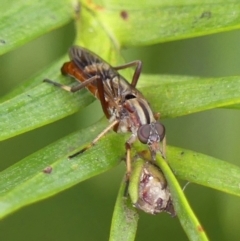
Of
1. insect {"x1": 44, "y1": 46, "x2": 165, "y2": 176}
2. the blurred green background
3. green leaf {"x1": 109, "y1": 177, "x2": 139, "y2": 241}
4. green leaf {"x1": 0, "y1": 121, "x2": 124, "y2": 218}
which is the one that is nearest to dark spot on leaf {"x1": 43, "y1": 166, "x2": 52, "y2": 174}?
green leaf {"x1": 0, "y1": 121, "x2": 124, "y2": 218}

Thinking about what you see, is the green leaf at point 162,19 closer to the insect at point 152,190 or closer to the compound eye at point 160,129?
the compound eye at point 160,129

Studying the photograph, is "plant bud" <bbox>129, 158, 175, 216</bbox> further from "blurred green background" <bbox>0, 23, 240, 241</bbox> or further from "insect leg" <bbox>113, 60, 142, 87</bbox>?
"blurred green background" <bbox>0, 23, 240, 241</bbox>

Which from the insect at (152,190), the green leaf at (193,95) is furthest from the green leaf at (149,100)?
the insect at (152,190)

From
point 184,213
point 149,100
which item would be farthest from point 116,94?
point 184,213

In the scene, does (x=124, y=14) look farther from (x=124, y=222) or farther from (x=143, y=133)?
(x=124, y=222)

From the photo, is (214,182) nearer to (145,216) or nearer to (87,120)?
(87,120)

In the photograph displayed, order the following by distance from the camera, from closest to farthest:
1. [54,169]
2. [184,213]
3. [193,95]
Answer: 1. [184,213]
2. [54,169]
3. [193,95]
